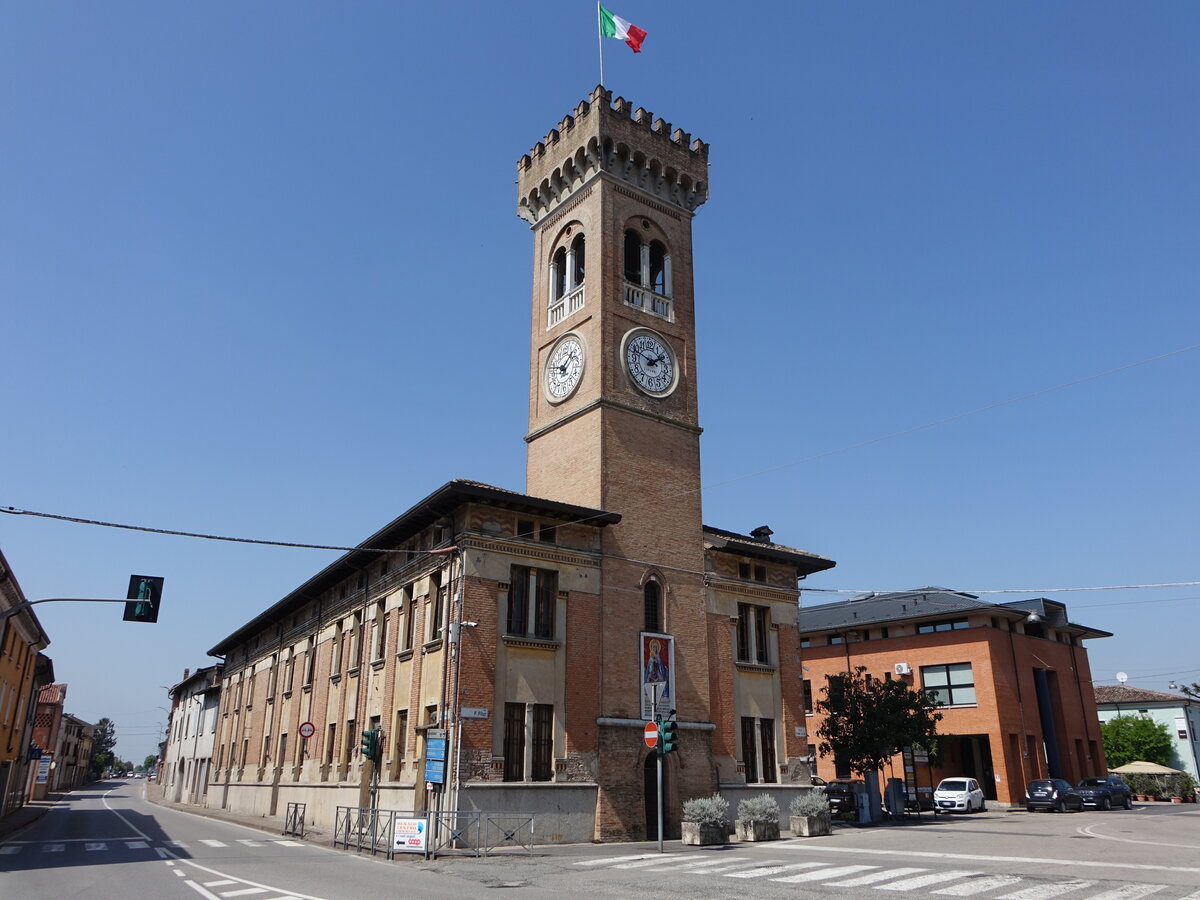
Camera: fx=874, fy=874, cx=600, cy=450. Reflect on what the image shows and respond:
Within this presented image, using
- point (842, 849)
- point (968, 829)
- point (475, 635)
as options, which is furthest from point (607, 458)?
point (968, 829)

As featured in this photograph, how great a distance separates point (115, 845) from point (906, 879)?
71.4ft

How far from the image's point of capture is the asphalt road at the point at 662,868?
47.0 ft

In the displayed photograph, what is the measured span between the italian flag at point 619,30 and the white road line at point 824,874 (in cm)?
2733

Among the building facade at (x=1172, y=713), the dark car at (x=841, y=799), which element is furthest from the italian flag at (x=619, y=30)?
the building facade at (x=1172, y=713)

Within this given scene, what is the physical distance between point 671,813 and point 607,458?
438 inches

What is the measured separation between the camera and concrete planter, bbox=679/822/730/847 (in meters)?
23.4

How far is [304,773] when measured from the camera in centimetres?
3572

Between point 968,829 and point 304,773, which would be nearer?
point 968,829

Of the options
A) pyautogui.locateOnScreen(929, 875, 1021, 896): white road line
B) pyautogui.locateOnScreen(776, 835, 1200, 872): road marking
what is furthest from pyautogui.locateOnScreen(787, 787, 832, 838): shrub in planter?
pyautogui.locateOnScreen(929, 875, 1021, 896): white road line

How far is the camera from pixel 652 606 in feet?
93.6

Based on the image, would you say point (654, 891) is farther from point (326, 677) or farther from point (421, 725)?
point (326, 677)

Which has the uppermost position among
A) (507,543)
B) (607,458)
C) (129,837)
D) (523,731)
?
(607,458)

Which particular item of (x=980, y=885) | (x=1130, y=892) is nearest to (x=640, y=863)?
(x=980, y=885)

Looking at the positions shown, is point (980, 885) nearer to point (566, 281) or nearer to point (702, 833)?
point (702, 833)
